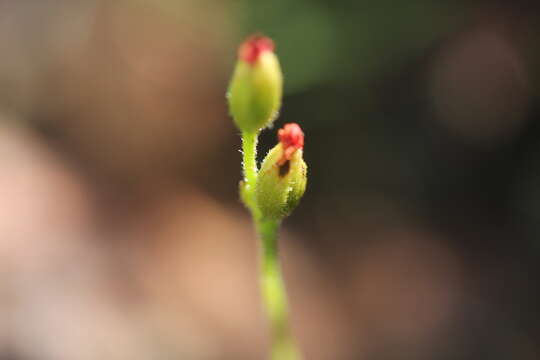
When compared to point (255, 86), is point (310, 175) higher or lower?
higher

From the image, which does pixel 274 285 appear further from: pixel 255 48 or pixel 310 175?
pixel 310 175

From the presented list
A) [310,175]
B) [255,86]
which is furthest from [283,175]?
[310,175]

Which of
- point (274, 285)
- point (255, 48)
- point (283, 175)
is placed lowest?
point (274, 285)

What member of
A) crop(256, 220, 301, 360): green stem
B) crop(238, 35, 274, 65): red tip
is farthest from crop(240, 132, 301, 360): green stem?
crop(238, 35, 274, 65): red tip

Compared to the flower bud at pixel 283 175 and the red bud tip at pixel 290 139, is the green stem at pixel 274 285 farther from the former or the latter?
the red bud tip at pixel 290 139

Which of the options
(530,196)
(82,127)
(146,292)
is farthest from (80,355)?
(530,196)

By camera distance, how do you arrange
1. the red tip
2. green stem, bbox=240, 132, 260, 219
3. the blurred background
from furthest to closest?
the blurred background → green stem, bbox=240, 132, 260, 219 → the red tip

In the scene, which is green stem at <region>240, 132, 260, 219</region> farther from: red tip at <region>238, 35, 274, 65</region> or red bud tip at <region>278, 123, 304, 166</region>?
red tip at <region>238, 35, 274, 65</region>
